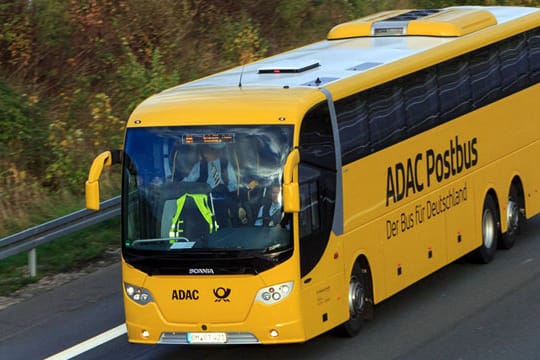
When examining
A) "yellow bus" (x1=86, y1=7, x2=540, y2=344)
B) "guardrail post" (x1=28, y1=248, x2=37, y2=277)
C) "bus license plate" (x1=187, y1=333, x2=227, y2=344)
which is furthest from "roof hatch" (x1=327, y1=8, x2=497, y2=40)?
"bus license plate" (x1=187, y1=333, x2=227, y2=344)

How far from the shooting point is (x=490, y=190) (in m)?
18.1

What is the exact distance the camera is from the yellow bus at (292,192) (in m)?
12.6

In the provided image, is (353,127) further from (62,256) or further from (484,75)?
(62,256)

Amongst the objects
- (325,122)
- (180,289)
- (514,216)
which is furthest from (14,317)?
(514,216)

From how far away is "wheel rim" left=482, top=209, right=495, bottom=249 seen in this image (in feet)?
58.5

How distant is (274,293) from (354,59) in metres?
4.00

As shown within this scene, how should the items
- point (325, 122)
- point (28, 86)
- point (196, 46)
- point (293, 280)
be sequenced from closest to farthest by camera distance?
point (293, 280), point (325, 122), point (28, 86), point (196, 46)

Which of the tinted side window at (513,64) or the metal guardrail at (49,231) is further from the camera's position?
the tinted side window at (513,64)

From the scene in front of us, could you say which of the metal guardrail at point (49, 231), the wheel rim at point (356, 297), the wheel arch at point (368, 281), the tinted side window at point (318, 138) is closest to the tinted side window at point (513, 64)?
the wheel arch at point (368, 281)

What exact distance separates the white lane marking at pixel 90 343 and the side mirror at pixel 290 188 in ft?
10.6

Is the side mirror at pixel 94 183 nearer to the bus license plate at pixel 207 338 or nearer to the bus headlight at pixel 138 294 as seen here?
the bus headlight at pixel 138 294

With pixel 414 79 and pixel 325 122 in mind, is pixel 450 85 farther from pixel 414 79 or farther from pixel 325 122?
pixel 325 122

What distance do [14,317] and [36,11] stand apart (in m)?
10.2

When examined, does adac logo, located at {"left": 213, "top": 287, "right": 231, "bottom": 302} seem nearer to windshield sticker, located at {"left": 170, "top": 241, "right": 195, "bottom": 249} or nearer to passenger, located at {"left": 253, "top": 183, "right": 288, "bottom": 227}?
windshield sticker, located at {"left": 170, "top": 241, "right": 195, "bottom": 249}
